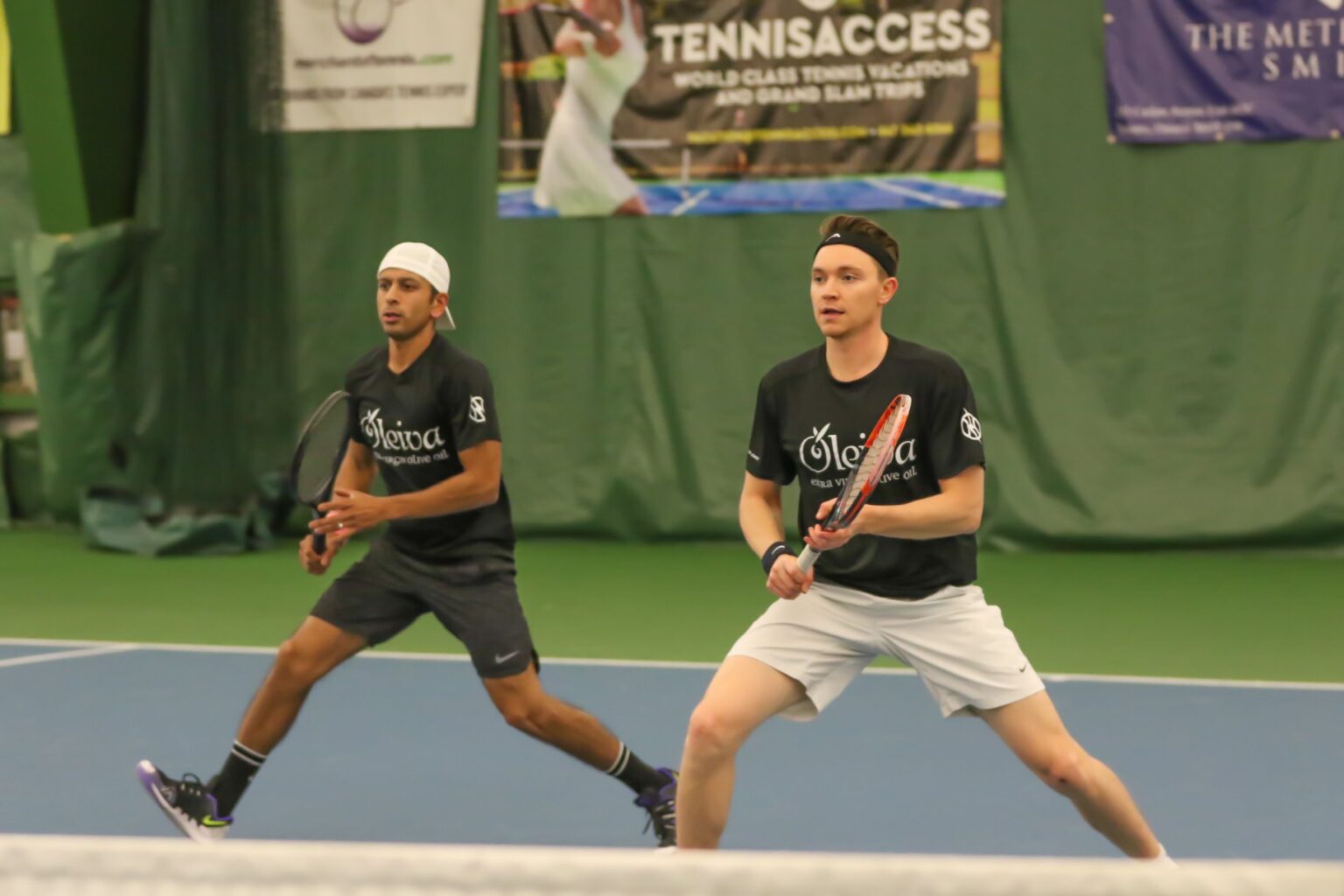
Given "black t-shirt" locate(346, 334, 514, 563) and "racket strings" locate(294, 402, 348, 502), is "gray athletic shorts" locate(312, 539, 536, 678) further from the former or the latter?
"racket strings" locate(294, 402, 348, 502)

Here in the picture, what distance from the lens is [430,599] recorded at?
496 cm

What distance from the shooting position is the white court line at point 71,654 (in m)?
7.43

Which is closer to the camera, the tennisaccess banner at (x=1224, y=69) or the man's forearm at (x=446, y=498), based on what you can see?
the man's forearm at (x=446, y=498)

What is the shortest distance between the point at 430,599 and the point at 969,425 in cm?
154

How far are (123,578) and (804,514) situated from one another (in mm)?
6149

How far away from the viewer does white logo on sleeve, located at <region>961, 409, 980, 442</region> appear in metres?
4.16

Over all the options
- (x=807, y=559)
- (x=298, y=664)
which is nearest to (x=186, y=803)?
(x=298, y=664)

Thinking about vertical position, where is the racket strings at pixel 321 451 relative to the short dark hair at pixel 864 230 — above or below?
below

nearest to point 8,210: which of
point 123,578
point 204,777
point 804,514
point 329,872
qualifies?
point 123,578

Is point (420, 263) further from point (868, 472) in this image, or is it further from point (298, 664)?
point (868, 472)

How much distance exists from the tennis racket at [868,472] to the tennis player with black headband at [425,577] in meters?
1.17

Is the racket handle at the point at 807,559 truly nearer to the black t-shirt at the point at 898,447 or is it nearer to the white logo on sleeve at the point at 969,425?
the black t-shirt at the point at 898,447

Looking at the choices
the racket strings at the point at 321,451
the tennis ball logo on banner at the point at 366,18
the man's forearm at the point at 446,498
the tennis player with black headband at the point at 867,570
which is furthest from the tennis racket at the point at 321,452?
the tennis ball logo on banner at the point at 366,18

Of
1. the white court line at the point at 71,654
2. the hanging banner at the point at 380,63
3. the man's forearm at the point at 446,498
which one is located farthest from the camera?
the hanging banner at the point at 380,63
